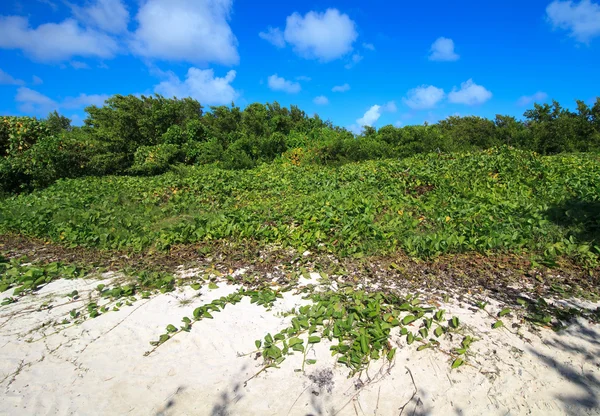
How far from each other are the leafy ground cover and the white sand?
1.75 meters

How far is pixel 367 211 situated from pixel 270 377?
3456mm

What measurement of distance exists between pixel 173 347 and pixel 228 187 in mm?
6082

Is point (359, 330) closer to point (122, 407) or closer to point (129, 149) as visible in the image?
point (122, 407)

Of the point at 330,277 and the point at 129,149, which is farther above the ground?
the point at 129,149

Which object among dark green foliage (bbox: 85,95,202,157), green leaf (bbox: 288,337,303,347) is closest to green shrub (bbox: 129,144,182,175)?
dark green foliage (bbox: 85,95,202,157)

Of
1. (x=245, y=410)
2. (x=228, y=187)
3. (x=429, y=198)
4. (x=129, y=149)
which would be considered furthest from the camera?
(x=129, y=149)

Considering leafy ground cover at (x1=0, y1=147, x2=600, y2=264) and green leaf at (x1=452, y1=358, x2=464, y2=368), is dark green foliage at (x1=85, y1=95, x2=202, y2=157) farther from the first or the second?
green leaf at (x1=452, y1=358, x2=464, y2=368)

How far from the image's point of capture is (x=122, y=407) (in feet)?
7.62

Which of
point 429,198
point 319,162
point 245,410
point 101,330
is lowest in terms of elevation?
point 245,410

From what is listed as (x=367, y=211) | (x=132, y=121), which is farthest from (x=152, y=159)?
(x=367, y=211)

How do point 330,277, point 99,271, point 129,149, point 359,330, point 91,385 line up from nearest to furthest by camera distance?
point 91,385 → point 359,330 → point 330,277 → point 99,271 → point 129,149

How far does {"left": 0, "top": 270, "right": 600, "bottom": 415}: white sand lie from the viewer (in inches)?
88.8

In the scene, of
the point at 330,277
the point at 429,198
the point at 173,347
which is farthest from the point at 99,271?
the point at 429,198

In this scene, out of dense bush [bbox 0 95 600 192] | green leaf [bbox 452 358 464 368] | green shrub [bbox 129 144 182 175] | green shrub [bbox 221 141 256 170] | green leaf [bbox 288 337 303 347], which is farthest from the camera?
green shrub [bbox 129 144 182 175]
